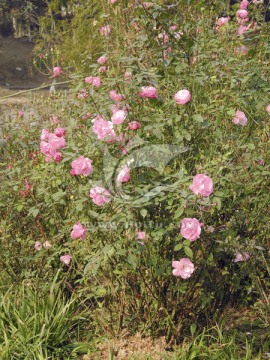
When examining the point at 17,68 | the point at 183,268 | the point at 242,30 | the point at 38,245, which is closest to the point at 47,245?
the point at 38,245

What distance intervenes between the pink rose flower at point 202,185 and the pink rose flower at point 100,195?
1.42 feet

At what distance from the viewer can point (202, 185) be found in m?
2.22

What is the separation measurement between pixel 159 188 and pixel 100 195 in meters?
0.27

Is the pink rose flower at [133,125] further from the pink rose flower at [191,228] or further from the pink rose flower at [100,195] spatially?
the pink rose flower at [191,228]

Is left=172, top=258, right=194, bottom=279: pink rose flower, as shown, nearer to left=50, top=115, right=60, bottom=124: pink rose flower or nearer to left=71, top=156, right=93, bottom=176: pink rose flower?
left=71, top=156, right=93, bottom=176: pink rose flower

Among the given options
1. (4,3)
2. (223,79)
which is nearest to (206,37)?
(223,79)

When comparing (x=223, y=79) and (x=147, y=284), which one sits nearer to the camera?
(x=147, y=284)

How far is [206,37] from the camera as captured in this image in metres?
3.44

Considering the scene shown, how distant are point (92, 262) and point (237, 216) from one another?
2.71 feet

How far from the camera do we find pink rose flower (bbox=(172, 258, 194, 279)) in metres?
2.51

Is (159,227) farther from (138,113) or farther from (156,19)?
(156,19)

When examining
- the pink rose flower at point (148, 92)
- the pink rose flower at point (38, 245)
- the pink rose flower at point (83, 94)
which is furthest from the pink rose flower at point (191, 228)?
the pink rose flower at point (38, 245)

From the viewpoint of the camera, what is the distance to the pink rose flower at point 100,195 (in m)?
2.45

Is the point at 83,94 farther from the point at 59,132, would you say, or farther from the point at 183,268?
the point at 183,268
